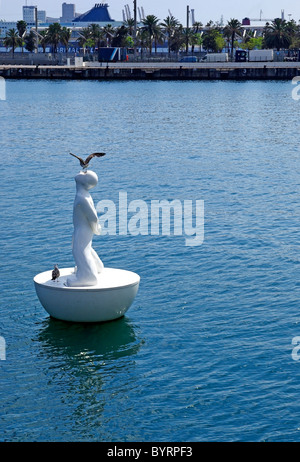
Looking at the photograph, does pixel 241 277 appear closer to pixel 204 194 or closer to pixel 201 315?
pixel 201 315

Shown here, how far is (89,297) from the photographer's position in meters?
22.2

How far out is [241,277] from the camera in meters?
29.4

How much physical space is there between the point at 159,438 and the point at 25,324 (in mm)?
7878

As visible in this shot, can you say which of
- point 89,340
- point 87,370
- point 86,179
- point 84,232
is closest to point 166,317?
point 89,340

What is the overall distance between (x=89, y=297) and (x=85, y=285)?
49 centimetres

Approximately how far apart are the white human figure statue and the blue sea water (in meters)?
1.70

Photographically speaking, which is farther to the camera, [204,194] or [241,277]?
[204,194]

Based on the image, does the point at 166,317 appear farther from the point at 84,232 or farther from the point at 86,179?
the point at 86,179

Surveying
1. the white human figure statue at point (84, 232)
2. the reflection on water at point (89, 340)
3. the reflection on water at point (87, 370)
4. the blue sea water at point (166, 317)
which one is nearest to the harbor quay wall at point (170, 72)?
the blue sea water at point (166, 317)

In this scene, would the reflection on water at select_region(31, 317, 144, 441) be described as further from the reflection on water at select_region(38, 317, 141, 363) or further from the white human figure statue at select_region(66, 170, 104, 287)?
the white human figure statue at select_region(66, 170, 104, 287)

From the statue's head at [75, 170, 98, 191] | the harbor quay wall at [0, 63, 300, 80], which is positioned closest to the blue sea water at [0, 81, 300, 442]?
the statue's head at [75, 170, 98, 191]

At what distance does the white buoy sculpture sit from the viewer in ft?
73.0

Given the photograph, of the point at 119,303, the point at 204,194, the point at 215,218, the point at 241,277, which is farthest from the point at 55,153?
the point at 119,303

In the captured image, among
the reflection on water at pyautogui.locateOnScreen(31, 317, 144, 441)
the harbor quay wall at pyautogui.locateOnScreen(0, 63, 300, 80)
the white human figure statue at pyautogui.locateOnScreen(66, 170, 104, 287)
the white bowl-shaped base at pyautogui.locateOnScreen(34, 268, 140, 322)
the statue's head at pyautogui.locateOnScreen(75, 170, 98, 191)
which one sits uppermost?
the harbor quay wall at pyautogui.locateOnScreen(0, 63, 300, 80)
